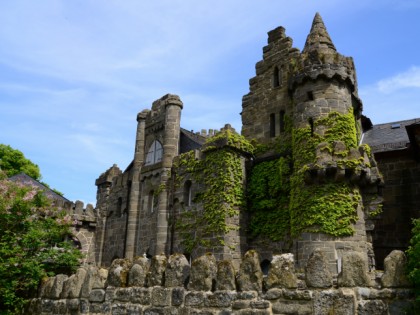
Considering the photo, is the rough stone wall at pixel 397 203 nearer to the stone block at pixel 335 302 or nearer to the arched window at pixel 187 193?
the arched window at pixel 187 193

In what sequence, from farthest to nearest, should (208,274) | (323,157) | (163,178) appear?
(163,178)
(323,157)
(208,274)

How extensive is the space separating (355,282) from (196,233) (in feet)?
50.5

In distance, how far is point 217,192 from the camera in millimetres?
20578

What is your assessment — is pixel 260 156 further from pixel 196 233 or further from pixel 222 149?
pixel 196 233

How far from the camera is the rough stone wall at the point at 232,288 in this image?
6.20 metres

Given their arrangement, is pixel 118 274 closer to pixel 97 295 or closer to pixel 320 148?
pixel 97 295

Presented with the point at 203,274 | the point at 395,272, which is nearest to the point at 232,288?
the point at 203,274

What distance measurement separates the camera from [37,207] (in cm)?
1480

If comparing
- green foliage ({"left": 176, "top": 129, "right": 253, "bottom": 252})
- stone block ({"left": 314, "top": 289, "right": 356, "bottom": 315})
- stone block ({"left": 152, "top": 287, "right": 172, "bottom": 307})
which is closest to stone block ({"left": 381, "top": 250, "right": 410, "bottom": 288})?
stone block ({"left": 314, "top": 289, "right": 356, "bottom": 315})

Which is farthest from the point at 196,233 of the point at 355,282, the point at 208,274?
the point at 355,282

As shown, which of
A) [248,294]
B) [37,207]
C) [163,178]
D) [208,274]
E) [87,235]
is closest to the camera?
[248,294]

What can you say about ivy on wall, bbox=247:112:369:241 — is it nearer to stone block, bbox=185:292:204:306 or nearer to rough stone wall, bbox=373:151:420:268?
rough stone wall, bbox=373:151:420:268

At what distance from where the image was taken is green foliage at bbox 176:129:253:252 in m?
20.1

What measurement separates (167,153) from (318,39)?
1018 cm
